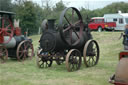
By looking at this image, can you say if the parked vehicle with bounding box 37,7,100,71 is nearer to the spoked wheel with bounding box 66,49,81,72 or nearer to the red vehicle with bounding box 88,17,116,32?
the spoked wheel with bounding box 66,49,81,72

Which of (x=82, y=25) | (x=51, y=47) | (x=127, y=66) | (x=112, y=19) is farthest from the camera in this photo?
(x=112, y=19)

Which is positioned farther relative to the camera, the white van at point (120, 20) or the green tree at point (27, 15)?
the green tree at point (27, 15)

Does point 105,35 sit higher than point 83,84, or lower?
higher

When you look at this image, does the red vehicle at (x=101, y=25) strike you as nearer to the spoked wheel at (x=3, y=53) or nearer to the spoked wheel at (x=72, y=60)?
the spoked wheel at (x=3, y=53)

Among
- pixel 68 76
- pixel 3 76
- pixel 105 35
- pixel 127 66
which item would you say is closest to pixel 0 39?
pixel 3 76

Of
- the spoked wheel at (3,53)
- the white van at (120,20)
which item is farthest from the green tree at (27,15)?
the spoked wheel at (3,53)

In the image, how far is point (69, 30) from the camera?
754 cm

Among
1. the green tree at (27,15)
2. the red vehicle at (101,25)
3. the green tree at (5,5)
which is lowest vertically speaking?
the red vehicle at (101,25)

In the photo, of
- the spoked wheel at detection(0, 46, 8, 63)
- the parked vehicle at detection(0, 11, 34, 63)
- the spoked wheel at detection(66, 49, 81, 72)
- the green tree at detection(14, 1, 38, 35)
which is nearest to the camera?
the spoked wheel at detection(66, 49, 81, 72)

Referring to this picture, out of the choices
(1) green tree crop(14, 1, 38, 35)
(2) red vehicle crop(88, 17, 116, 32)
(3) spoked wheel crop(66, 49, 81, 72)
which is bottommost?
(3) spoked wheel crop(66, 49, 81, 72)

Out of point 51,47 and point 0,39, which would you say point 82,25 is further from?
point 0,39

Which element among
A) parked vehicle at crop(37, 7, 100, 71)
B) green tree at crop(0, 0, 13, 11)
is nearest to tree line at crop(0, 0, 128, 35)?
green tree at crop(0, 0, 13, 11)

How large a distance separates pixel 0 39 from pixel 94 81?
521 cm

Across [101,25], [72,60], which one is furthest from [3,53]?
[101,25]
